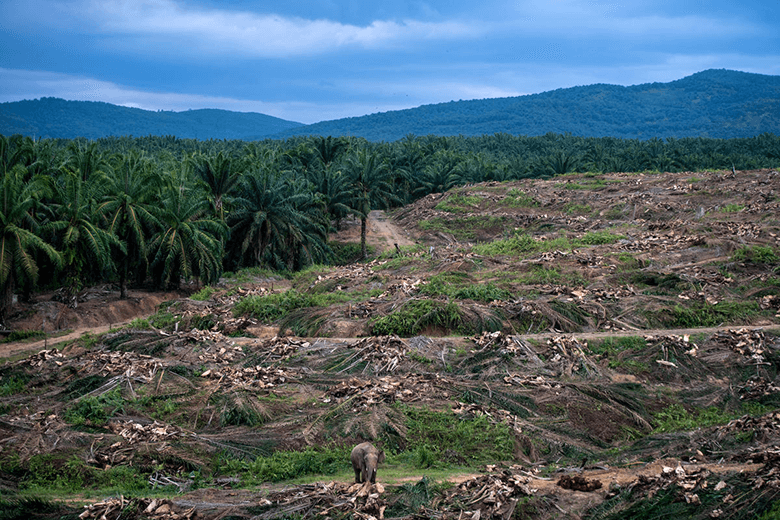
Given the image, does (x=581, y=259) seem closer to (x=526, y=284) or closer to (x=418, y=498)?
(x=526, y=284)

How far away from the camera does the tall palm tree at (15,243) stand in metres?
17.6

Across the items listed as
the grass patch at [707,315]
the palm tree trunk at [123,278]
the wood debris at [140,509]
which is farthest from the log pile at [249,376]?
the palm tree trunk at [123,278]

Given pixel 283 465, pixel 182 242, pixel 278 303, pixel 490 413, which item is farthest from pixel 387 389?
pixel 182 242

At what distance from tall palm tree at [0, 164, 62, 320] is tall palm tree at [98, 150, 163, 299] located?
270cm

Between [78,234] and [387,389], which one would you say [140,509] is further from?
[78,234]

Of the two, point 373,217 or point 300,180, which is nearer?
point 300,180

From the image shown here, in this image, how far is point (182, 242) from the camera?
22.2 meters

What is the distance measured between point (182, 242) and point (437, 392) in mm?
14932

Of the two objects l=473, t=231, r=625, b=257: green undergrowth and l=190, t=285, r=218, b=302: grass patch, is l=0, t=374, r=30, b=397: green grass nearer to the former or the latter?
l=190, t=285, r=218, b=302: grass patch

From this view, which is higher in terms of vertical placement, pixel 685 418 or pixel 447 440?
pixel 447 440

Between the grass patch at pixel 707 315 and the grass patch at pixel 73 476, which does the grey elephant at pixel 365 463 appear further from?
the grass patch at pixel 707 315

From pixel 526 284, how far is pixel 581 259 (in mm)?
3183

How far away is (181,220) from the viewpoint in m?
22.2

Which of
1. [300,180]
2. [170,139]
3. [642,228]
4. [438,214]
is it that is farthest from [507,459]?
[170,139]
